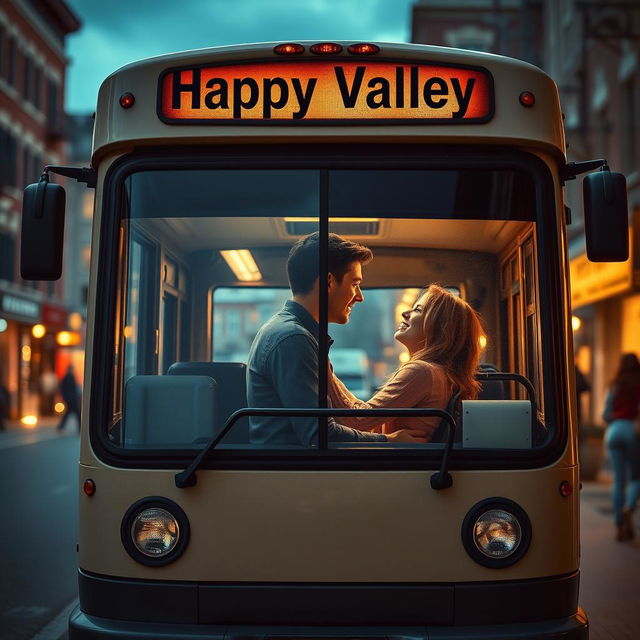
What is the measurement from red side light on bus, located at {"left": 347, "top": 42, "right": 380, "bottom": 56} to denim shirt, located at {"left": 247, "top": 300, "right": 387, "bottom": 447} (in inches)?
39.7

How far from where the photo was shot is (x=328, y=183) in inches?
162

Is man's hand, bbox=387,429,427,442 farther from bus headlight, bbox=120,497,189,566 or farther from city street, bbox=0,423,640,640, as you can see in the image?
city street, bbox=0,423,640,640

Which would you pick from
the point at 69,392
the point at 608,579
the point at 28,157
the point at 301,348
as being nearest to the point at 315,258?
the point at 301,348

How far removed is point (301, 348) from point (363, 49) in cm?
119

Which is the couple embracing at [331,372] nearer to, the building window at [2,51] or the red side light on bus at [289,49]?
the red side light on bus at [289,49]

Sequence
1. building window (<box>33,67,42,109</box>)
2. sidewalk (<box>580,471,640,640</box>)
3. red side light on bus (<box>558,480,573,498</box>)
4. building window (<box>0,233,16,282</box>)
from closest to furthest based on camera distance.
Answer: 1. red side light on bus (<box>558,480,573,498</box>)
2. sidewalk (<box>580,471,640,640</box>)
3. building window (<box>0,233,16,282</box>)
4. building window (<box>33,67,42,109</box>)

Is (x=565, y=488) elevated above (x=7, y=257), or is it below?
below

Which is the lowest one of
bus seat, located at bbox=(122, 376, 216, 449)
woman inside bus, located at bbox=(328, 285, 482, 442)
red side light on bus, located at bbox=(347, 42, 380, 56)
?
bus seat, located at bbox=(122, 376, 216, 449)

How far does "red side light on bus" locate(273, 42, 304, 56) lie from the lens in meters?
4.16

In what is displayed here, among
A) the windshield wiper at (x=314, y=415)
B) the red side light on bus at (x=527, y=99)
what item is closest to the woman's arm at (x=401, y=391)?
the windshield wiper at (x=314, y=415)

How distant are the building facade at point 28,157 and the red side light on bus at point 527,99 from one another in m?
28.8

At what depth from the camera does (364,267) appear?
4.21 m

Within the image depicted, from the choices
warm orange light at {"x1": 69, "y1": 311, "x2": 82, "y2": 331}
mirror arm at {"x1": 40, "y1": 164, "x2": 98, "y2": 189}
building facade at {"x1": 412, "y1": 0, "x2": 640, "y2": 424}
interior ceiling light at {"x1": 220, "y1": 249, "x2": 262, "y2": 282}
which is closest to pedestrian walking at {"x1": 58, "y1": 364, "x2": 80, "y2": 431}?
warm orange light at {"x1": 69, "y1": 311, "x2": 82, "y2": 331}

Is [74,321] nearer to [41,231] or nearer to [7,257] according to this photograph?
[7,257]
